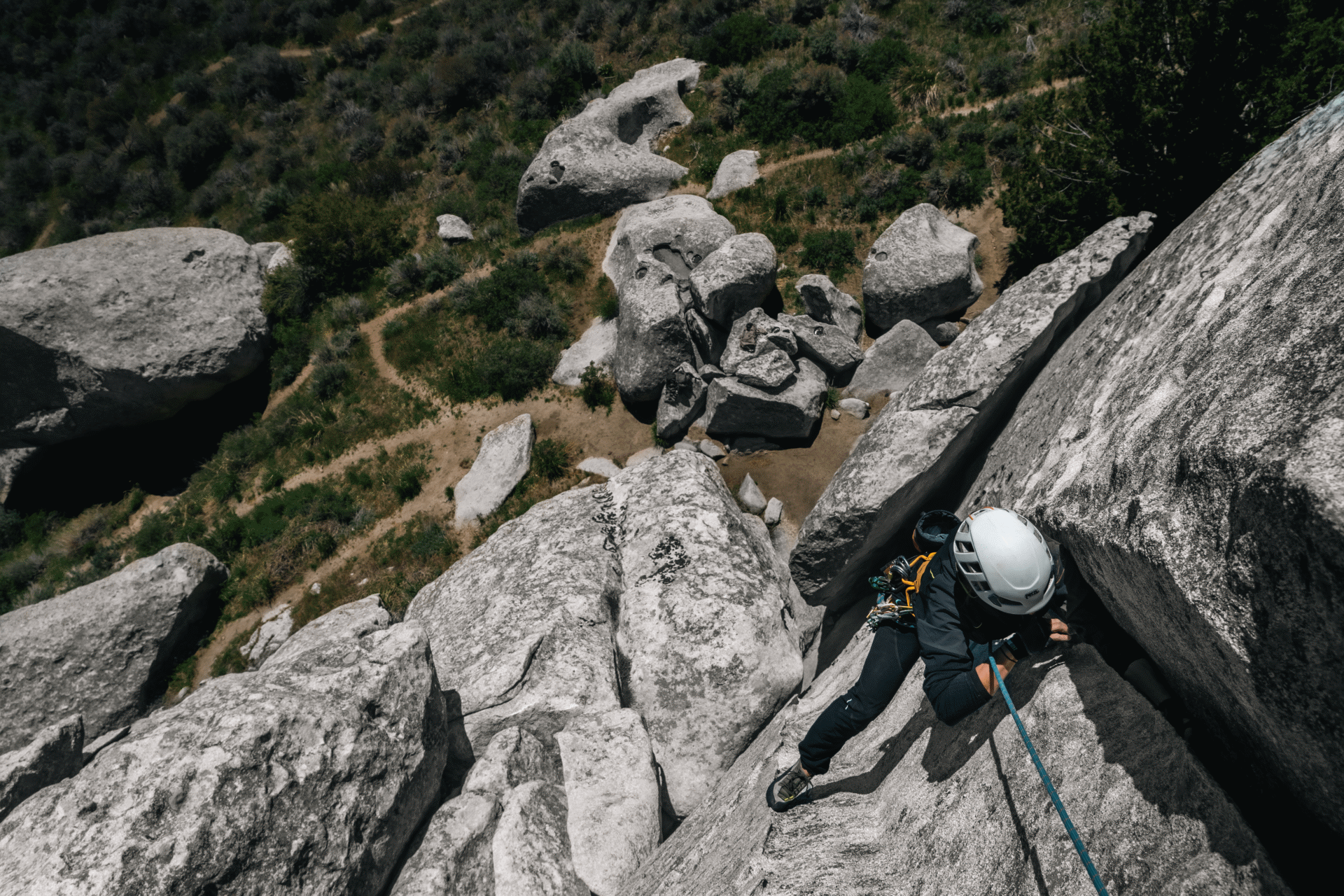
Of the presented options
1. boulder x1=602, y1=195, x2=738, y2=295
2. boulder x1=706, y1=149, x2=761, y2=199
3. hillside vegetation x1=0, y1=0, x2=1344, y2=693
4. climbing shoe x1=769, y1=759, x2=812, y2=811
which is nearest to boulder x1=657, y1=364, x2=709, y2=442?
hillside vegetation x1=0, y1=0, x2=1344, y2=693

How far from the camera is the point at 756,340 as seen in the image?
631 inches

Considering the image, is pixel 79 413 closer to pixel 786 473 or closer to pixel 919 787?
pixel 786 473

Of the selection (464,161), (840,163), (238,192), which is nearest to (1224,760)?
(840,163)

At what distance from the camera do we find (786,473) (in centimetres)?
1498

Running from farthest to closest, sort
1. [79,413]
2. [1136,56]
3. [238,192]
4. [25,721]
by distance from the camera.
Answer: [238,192]
[79,413]
[25,721]
[1136,56]

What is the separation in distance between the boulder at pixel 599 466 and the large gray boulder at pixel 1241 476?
1144cm

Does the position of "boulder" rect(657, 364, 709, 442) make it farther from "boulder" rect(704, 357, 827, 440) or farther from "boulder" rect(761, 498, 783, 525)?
"boulder" rect(761, 498, 783, 525)

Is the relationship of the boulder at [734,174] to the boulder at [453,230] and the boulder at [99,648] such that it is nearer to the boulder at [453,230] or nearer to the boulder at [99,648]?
the boulder at [453,230]

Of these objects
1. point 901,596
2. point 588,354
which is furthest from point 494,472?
point 901,596

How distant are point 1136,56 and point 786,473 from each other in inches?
442

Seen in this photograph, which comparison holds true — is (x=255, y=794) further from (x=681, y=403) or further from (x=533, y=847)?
(x=681, y=403)

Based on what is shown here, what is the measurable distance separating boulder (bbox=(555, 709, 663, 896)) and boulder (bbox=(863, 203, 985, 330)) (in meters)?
12.9

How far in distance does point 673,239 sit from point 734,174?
17.2ft

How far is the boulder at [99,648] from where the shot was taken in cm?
1398
